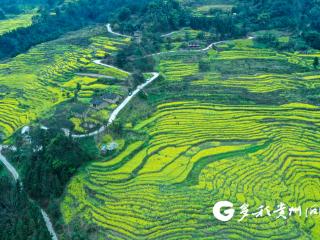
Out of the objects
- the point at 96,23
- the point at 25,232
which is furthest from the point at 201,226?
the point at 96,23

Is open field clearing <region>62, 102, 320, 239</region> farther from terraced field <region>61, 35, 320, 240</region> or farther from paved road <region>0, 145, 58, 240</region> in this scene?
paved road <region>0, 145, 58, 240</region>

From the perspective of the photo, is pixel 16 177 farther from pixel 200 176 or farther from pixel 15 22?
pixel 15 22

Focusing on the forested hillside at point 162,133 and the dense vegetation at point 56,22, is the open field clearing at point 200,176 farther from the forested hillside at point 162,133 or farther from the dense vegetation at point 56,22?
the dense vegetation at point 56,22

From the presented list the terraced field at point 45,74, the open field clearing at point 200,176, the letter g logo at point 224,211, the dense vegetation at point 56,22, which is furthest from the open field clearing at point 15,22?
the letter g logo at point 224,211

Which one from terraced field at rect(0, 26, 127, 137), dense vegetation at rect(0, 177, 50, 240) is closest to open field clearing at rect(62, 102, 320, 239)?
dense vegetation at rect(0, 177, 50, 240)

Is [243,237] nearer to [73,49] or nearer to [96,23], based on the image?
[73,49]

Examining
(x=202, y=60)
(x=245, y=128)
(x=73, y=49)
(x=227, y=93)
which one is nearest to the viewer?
(x=245, y=128)
